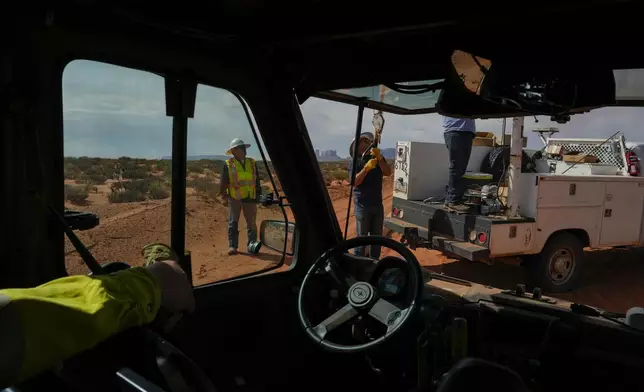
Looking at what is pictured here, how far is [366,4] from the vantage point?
229cm

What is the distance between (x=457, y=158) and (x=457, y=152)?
81 mm

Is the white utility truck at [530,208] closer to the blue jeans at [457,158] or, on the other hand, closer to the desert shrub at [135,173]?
the blue jeans at [457,158]

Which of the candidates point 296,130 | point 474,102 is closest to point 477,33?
point 474,102

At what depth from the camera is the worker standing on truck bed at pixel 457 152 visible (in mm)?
6973

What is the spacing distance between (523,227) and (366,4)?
5.06 metres

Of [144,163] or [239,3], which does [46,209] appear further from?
[239,3]

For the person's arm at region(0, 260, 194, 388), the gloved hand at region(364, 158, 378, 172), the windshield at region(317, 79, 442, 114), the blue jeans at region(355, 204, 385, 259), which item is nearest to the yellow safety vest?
the windshield at region(317, 79, 442, 114)

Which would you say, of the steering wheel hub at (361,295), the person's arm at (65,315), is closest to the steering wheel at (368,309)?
the steering wheel hub at (361,295)

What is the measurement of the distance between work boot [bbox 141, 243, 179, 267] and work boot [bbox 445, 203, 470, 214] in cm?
530

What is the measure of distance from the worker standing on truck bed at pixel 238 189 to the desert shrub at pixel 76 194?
2.05 feet

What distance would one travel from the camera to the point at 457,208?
7188 mm

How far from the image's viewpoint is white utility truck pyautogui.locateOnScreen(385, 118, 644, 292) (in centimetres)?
668

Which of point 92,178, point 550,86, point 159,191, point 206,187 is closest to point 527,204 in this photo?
point 550,86

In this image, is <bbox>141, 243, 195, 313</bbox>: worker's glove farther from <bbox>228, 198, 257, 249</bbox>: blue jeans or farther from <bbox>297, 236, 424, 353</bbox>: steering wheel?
<bbox>228, 198, 257, 249</bbox>: blue jeans
